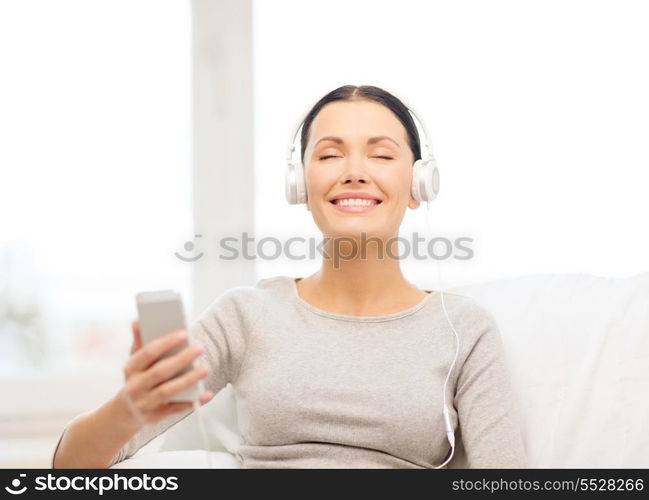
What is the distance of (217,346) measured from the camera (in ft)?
4.09

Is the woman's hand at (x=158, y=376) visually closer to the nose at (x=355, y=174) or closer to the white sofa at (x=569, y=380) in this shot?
the white sofa at (x=569, y=380)

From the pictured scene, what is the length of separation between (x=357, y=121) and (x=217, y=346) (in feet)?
1.48

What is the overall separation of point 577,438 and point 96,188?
1.45 metres

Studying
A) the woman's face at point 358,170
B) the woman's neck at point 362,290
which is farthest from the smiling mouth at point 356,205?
the woman's neck at point 362,290

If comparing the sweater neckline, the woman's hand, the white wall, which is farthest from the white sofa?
the white wall

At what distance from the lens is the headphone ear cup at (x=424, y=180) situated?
129 centimetres

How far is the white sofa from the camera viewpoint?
1.22 metres

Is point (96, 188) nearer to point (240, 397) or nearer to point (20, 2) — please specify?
point (20, 2)

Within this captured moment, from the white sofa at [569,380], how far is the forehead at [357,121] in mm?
406

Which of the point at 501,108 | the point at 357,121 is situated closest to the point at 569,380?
the point at 357,121

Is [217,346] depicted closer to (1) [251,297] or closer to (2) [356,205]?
(1) [251,297]

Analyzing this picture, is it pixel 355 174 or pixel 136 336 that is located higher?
pixel 355 174

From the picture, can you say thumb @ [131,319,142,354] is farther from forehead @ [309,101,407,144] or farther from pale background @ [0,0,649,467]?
pale background @ [0,0,649,467]

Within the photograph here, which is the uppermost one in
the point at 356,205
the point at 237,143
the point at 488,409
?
the point at 237,143
